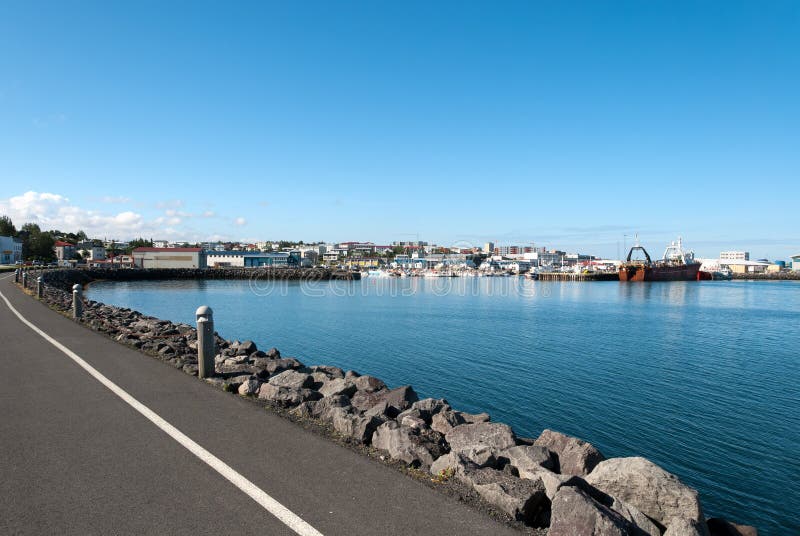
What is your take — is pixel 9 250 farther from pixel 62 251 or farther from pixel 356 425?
pixel 356 425

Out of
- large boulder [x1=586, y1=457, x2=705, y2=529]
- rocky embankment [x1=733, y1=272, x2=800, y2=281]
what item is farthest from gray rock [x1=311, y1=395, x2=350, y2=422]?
rocky embankment [x1=733, y1=272, x2=800, y2=281]

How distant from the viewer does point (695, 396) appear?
1648cm

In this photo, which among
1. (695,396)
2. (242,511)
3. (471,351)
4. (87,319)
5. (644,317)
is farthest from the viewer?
(644,317)

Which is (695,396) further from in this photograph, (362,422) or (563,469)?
(362,422)

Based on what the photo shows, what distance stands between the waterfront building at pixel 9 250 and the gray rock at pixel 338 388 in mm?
128512

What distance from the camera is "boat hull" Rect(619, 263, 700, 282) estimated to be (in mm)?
122062

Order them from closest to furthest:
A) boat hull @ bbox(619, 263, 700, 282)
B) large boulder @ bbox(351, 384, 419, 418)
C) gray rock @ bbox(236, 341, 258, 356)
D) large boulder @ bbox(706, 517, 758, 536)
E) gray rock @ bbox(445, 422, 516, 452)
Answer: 1. large boulder @ bbox(706, 517, 758, 536)
2. gray rock @ bbox(445, 422, 516, 452)
3. large boulder @ bbox(351, 384, 419, 418)
4. gray rock @ bbox(236, 341, 258, 356)
5. boat hull @ bbox(619, 263, 700, 282)

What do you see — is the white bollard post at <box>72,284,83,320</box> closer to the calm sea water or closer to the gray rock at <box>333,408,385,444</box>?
the calm sea water

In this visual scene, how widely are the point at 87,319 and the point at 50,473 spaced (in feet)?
49.3

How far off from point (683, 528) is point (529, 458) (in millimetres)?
1918

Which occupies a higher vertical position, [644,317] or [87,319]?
[87,319]

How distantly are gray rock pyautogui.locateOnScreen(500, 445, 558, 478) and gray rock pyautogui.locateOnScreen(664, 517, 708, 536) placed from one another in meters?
1.55

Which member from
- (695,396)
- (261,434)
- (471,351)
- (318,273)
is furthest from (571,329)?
(318,273)

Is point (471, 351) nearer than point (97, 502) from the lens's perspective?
No
